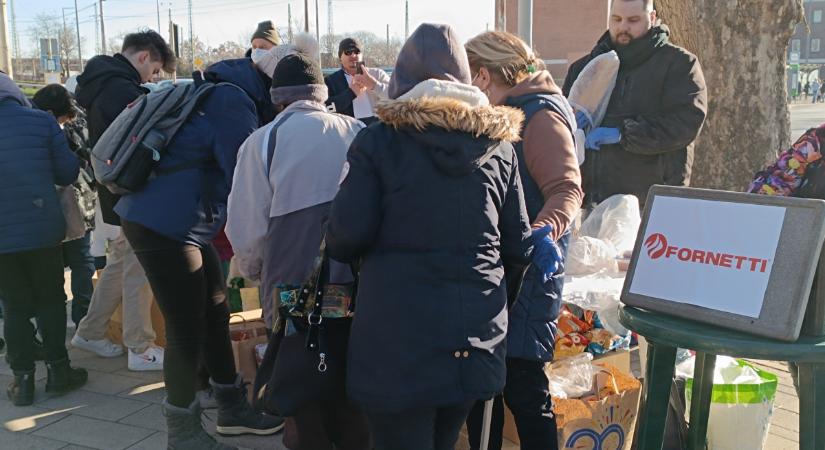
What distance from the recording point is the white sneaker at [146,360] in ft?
14.8

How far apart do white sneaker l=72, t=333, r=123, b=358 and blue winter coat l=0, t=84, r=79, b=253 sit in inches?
41.2

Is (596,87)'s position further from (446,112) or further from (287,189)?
(446,112)

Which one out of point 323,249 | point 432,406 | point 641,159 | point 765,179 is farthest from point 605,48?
point 432,406

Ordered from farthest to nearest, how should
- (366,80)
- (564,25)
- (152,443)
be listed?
(564,25) < (366,80) < (152,443)

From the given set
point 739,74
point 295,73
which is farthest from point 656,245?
point 739,74

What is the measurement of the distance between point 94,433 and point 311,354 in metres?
1.93

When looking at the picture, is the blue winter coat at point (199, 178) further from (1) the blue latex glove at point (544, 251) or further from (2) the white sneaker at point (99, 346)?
(2) the white sneaker at point (99, 346)

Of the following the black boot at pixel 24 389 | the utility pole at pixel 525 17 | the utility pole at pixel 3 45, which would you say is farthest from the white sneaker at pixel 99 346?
the utility pole at pixel 3 45

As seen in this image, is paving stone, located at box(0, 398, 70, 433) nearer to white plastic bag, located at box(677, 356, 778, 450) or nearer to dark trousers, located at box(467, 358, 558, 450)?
dark trousers, located at box(467, 358, 558, 450)

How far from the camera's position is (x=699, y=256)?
A: 7.80 feet

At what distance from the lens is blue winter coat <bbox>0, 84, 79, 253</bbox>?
12.5 ft

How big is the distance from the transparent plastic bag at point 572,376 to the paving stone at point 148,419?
195cm

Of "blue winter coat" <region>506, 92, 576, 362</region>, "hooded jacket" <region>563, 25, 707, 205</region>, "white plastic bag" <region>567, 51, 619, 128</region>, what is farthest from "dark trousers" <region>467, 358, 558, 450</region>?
"white plastic bag" <region>567, 51, 619, 128</region>

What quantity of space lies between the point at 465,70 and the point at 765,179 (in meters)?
1.69
